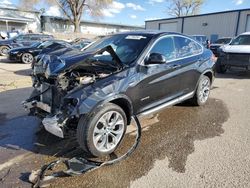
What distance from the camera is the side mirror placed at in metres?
3.97

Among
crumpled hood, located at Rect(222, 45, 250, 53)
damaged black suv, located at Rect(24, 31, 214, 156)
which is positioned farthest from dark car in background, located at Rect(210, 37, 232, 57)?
damaged black suv, located at Rect(24, 31, 214, 156)

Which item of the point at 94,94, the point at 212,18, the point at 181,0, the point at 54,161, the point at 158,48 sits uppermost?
the point at 181,0

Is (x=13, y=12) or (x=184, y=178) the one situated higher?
(x=13, y=12)

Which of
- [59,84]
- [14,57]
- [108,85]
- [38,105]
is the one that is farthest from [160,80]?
[14,57]

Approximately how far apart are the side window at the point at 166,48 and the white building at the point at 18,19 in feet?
134

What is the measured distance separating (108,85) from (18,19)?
43414 mm

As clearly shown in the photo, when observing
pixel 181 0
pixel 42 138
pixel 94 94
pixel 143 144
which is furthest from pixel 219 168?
pixel 181 0

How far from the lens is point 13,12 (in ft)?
153

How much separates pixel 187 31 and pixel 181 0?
109ft

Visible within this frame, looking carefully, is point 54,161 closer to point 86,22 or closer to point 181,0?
point 86,22

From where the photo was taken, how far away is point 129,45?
4.43 meters

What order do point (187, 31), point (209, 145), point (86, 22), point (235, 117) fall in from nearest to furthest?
1. point (209, 145)
2. point (235, 117)
3. point (187, 31)
4. point (86, 22)

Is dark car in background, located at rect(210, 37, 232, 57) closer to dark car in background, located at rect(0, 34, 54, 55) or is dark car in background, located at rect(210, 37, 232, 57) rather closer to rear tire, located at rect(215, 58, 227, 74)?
rear tire, located at rect(215, 58, 227, 74)

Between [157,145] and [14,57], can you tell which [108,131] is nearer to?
[157,145]
